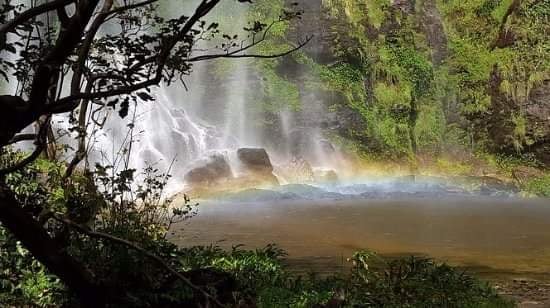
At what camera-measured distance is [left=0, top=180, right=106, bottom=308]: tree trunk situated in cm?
296

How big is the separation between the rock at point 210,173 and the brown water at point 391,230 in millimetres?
3377

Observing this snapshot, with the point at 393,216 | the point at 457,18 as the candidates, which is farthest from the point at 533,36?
the point at 393,216

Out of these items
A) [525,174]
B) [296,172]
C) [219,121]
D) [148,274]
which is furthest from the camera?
[219,121]

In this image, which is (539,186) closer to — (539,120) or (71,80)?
(539,120)

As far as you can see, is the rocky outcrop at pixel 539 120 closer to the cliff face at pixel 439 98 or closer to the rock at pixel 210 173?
the cliff face at pixel 439 98

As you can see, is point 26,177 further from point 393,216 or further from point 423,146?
point 423,146

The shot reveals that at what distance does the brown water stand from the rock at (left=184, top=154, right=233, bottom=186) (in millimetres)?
3377

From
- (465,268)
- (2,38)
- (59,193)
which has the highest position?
(2,38)

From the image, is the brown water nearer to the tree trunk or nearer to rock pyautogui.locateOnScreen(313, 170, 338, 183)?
the tree trunk

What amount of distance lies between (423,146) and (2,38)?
2405 centimetres

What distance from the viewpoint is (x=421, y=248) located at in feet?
31.9

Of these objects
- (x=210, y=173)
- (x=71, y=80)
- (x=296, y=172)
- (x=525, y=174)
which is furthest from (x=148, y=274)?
(x=525, y=174)

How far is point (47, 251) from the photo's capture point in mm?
3102

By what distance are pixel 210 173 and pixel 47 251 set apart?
17.0 metres
